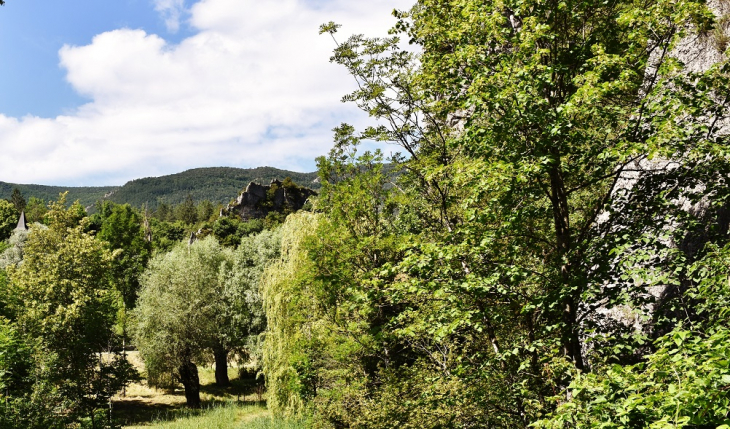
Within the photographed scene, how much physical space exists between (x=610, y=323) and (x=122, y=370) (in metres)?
20.1

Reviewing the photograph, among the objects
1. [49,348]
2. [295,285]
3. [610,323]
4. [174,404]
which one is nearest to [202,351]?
[174,404]

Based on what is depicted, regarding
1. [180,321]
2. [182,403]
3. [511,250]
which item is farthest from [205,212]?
[511,250]

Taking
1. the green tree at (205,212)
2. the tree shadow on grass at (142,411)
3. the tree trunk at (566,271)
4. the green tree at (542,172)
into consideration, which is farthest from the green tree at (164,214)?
the tree trunk at (566,271)

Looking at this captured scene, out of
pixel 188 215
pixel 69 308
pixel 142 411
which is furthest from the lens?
pixel 188 215

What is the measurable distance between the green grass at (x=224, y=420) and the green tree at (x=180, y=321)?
3.10 metres

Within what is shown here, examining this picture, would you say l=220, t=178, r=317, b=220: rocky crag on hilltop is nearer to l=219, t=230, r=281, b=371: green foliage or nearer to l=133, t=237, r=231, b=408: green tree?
l=219, t=230, r=281, b=371: green foliage

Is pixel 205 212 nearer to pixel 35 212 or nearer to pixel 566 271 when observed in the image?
pixel 35 212

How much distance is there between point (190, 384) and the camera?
26750 millimetres

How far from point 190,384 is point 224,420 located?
7.86m

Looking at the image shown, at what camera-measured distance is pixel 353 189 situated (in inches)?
419

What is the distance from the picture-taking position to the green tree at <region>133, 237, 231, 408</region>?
26109 millimetres

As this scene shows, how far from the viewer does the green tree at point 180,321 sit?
26.1 m

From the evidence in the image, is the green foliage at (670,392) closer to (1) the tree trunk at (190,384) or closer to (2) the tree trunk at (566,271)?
(2) the tree trunk at (566,271)

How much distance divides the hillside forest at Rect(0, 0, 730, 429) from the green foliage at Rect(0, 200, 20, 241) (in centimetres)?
6389
